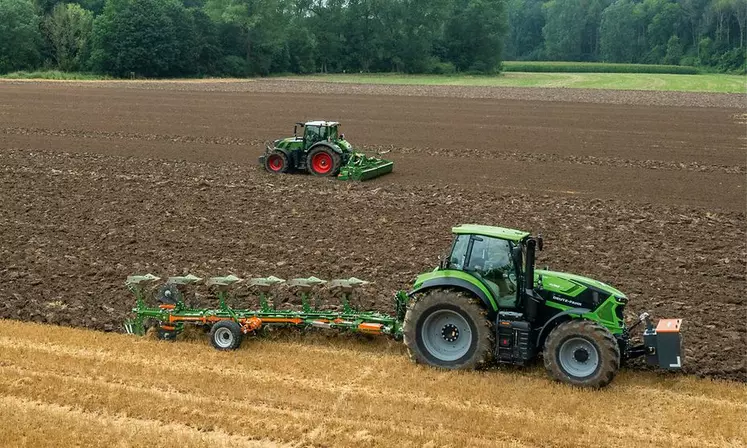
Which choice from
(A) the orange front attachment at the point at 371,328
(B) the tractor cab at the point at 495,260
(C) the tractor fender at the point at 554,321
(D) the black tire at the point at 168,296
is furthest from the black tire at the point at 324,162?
(C) the tractor fender at the point at 554,321

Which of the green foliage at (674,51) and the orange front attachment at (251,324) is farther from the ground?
the green foliage at (674,51)

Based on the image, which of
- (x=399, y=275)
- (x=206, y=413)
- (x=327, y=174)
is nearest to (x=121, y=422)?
(x=206, y=413)

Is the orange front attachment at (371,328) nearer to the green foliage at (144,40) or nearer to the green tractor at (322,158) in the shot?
the green tractor at (322,158)

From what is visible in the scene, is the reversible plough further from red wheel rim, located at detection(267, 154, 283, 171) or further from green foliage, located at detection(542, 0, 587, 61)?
green foliage, located at detection(542, 0, 587, 61)

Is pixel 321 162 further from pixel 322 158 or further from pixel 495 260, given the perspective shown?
pixel 495 260

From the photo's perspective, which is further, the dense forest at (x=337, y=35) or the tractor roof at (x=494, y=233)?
the dense forest at (x=337, y=35)

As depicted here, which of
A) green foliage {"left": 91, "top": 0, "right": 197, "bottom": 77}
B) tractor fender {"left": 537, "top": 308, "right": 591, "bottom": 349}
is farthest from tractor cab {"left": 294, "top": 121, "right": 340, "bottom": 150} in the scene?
green foliage {"left": 91, "top": 0, "right": 197, "bottom": 77}

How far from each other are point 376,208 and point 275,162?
20.1 ft

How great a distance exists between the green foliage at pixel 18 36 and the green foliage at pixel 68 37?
1.63 metres

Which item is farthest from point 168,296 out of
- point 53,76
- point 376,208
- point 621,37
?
point 621,37

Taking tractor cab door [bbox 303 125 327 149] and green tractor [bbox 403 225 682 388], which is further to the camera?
tractor cab door [bbox 303 125 327 149]

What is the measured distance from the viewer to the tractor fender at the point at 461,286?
11484mm

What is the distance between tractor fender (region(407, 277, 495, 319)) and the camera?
37.7 feet

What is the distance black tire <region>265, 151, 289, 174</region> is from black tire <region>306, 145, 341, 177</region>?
719 millimetres
